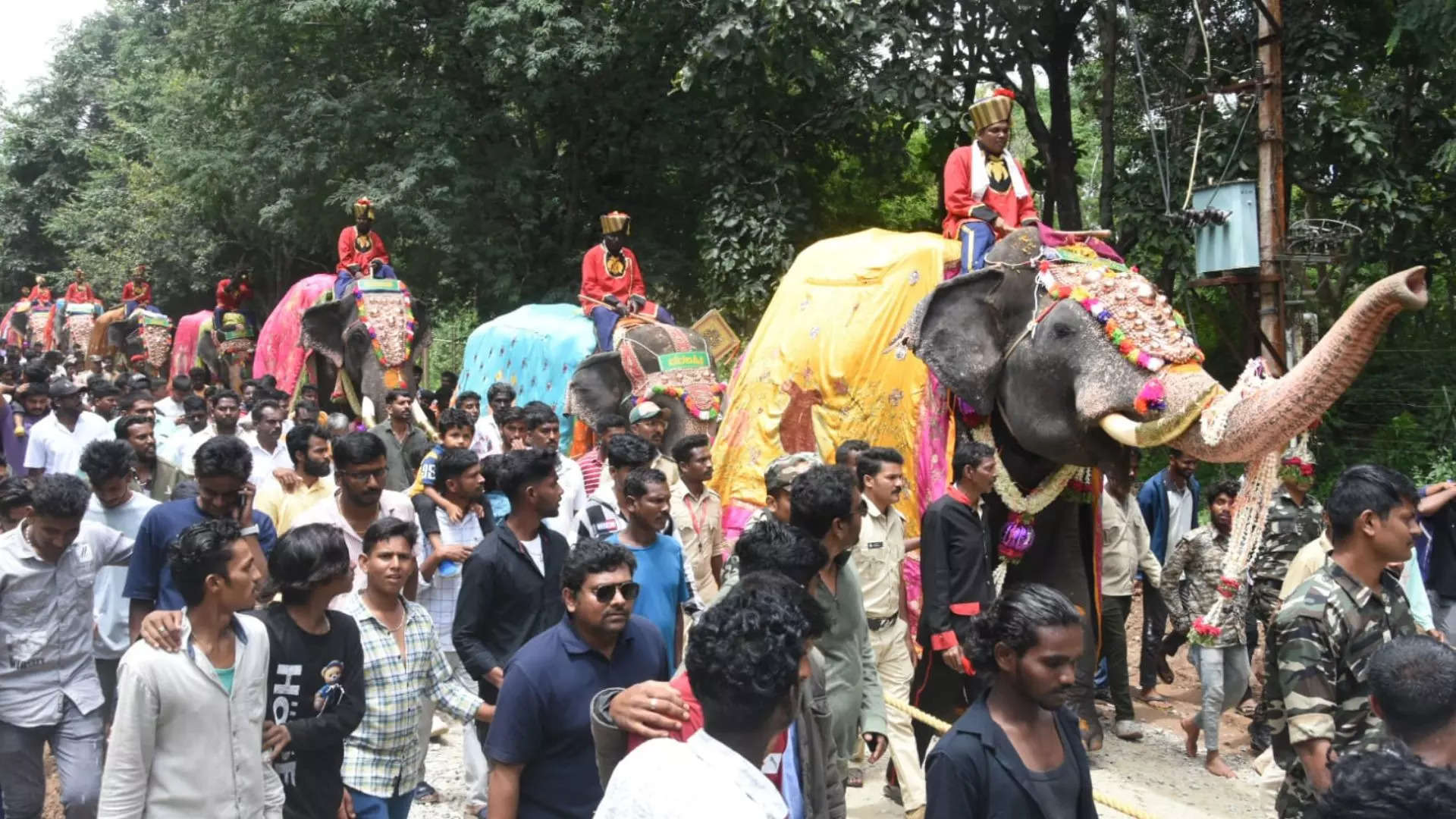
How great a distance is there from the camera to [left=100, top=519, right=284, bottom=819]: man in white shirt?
3705 millimetres

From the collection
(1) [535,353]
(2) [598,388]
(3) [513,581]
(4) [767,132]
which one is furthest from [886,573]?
(4) [767,132]

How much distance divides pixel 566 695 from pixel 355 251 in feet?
38.7

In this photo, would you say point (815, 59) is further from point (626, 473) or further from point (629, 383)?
point (626, 473)

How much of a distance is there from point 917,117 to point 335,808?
11.3 m

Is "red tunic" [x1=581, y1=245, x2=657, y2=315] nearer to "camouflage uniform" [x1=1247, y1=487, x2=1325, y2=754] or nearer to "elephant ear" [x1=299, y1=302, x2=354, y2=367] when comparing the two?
"elephant ear" [x1=299, y1=302, x2=354, y2=367]

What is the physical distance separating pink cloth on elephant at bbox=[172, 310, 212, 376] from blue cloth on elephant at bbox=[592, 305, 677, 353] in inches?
409

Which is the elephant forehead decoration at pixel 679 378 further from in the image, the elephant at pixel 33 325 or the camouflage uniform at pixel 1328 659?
the elephant at pixel 33 325

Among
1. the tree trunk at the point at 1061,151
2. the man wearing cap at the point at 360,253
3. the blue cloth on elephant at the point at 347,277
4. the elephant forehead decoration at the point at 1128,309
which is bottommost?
the elephant forehead decoration at the point at 1128,309

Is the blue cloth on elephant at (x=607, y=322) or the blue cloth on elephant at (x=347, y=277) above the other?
the blue cloth on elephant at (x=347, y=277)

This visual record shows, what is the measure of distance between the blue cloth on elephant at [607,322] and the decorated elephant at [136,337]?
12.5m

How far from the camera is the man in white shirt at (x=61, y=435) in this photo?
28.1ft

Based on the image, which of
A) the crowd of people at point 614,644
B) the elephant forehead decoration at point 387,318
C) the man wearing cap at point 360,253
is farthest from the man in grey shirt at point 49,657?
the man wearing cap at point 360,253

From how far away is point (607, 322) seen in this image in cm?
1250

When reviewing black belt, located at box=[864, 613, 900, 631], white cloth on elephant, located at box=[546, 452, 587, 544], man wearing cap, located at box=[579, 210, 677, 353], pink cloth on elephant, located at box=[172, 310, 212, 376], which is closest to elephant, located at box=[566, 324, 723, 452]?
man wearing cap, located at box=[579, 210, 677, 353]
